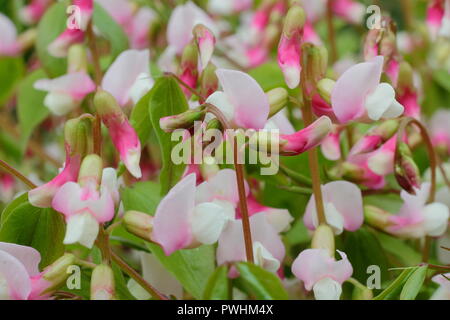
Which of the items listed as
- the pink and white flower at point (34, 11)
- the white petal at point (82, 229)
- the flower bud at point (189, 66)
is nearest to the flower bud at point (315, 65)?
the flower bud at point (189, 66)

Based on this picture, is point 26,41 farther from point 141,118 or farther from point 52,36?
point 141,118

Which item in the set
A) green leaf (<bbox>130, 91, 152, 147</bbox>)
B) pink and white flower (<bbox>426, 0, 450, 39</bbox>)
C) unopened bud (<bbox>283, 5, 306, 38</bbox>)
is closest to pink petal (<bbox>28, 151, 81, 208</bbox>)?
green leaf (<bbox>130, 91, 152, 147</bbox>)

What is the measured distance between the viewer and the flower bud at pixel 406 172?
2.31ft

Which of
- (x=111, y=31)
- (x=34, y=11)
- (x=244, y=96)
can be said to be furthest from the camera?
(x=34, y=11)

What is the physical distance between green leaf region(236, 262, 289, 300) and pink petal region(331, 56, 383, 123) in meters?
0.17

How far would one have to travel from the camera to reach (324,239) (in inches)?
25.8

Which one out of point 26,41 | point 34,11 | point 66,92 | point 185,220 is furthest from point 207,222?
point 34,11

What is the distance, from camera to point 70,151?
2.04 ft

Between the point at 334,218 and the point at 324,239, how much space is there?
0.17 ft

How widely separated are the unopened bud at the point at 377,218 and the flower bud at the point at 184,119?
24cm

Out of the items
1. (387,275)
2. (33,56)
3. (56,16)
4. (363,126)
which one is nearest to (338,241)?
(387,275)

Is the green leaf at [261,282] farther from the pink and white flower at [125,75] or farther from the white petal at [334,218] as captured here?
the pink and white flower at [125,75]

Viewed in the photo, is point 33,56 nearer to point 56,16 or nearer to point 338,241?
point 56,16

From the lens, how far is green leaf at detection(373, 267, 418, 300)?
585mm
